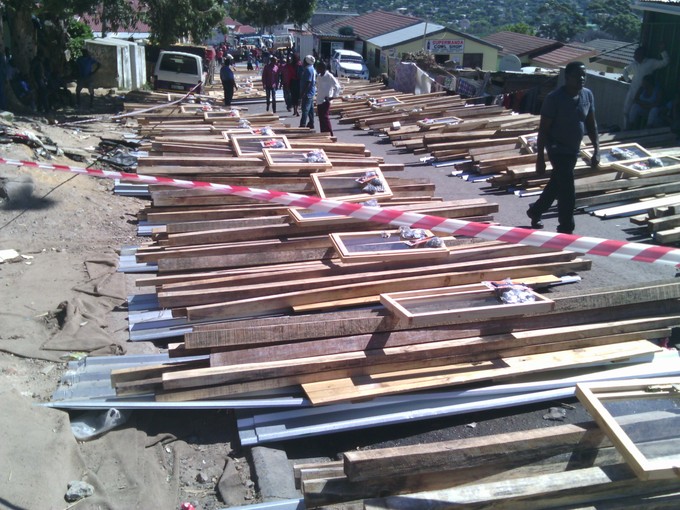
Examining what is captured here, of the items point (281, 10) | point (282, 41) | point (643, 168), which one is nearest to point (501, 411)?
point (643, 168)

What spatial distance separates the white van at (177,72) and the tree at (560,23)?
6589 centimetres

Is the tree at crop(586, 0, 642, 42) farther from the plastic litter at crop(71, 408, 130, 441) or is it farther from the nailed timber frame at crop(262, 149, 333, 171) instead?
the plastic litter at crop(71, 408, 130, 441)

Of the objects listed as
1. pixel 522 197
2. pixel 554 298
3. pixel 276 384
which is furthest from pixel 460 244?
pixel 522 197

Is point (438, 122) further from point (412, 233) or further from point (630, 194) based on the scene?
point (412, 233)

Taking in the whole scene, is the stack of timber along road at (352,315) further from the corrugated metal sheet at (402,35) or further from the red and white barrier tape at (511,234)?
the corrugated metal sheet at (402,35)

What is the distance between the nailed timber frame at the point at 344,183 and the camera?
8.72 meters

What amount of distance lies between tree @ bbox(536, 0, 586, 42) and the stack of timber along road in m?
81.5

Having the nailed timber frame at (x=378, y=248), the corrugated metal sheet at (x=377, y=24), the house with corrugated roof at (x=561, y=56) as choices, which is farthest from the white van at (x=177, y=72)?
the corrugated metal sheet at (x=377, y=24)

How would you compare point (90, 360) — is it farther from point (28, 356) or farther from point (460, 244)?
point (460, 244)

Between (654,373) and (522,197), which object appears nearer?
(654,373)

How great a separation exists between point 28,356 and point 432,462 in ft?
11.9

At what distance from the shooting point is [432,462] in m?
3.54

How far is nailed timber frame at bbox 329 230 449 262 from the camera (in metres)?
6.35

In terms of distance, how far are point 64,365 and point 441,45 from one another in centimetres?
4641
